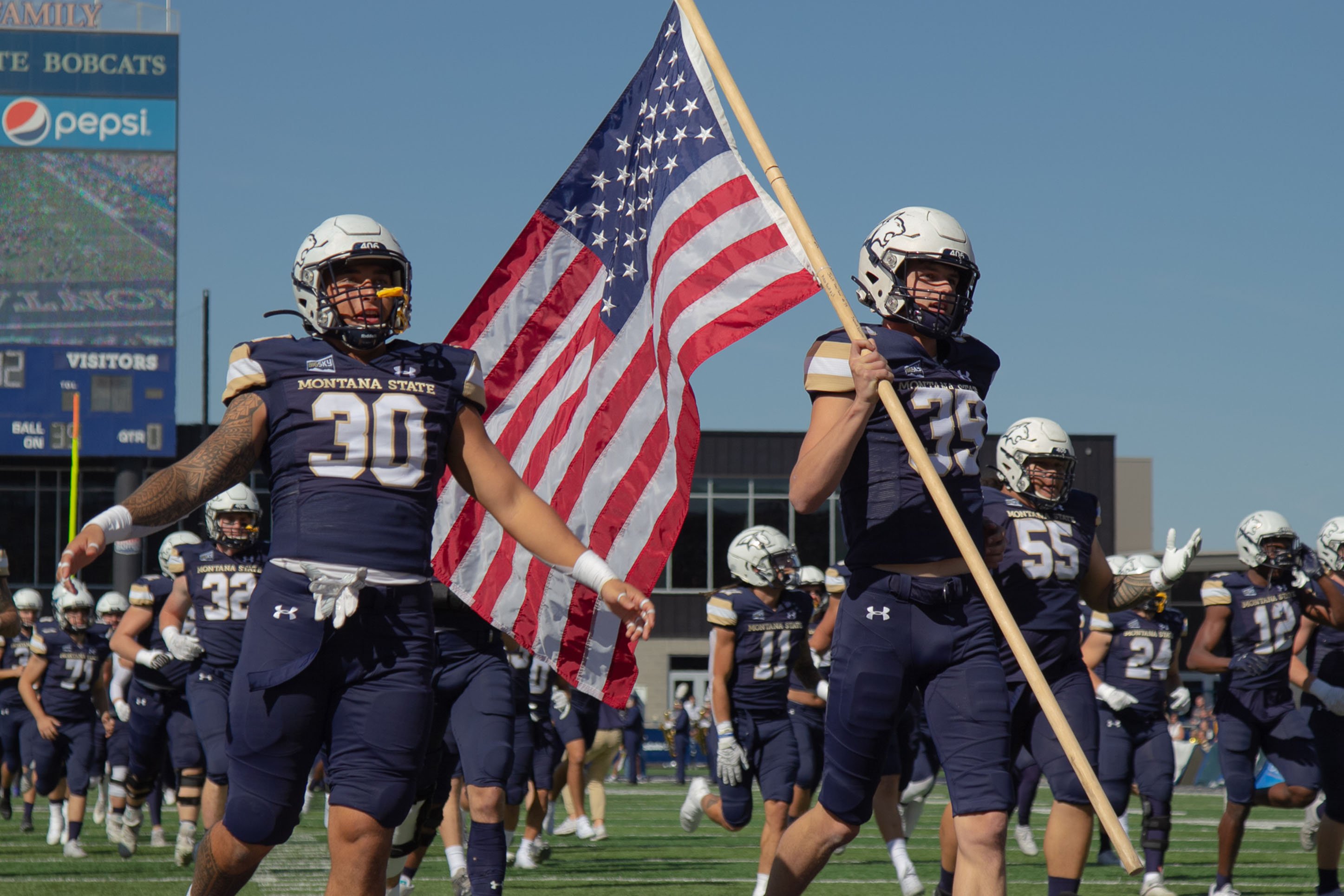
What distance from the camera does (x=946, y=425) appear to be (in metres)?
5.29

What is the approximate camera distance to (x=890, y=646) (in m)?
5.16

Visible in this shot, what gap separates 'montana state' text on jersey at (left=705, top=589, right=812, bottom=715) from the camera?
10477 millimetres

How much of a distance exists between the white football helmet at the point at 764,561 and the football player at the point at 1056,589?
311cm

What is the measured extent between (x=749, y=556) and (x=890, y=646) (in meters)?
5.53

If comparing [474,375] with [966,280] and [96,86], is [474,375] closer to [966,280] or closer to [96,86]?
[966,280]

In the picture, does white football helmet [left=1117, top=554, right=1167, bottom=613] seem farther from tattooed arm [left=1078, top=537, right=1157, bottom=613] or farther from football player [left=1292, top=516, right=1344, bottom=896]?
tattooed arm [left=1078, top=537, right=1157, bottom=613]

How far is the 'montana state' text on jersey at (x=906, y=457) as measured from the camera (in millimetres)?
5219

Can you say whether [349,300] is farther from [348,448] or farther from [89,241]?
[89,241]

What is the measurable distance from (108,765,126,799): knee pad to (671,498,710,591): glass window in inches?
A: 1218

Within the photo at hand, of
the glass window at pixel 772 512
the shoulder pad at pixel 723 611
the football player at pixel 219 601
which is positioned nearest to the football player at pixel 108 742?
the football player at pixel 219 601

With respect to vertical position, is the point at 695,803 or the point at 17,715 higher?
the point at 695,803

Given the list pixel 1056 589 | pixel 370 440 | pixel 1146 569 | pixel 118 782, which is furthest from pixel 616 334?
pixel 118 782

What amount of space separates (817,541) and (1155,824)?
112ft

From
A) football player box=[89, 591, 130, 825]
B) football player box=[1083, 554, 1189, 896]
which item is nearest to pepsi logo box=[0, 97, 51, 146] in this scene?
football player box=[89, 591, 130, 825]
